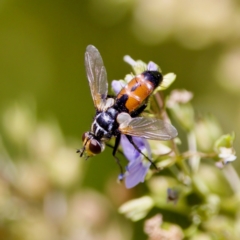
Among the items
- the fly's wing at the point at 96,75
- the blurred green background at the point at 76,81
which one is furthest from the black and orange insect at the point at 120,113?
the blurred green background at the point at 76,81

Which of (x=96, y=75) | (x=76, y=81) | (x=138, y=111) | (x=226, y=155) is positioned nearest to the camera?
(x=226, y=155)

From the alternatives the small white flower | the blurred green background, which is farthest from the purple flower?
the blurred green background

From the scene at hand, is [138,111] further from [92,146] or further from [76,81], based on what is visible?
[76,81]

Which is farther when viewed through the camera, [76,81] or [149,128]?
[76,81]

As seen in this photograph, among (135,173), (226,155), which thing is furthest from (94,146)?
(226,155)

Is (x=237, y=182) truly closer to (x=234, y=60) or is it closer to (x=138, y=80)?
(x=138, y=80)

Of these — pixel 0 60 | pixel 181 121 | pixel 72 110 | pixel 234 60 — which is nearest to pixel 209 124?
pixel 181 121
